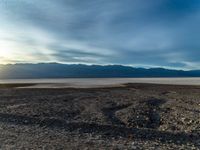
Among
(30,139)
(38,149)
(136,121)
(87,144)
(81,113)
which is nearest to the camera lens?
(38,149)

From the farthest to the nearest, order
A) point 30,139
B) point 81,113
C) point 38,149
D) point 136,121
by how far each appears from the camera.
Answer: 1. point 81,113
2. point 136,121
3. point 30,139
4. point 38,149

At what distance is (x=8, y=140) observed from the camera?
15.4m

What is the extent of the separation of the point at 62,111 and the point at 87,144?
44.4ft

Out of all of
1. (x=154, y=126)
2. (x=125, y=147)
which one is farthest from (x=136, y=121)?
(x=125, y=147)

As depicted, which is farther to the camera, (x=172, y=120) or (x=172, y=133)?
(x=172, y=120)

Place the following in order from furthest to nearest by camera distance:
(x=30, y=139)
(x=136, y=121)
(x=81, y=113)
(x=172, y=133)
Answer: (x=81, y=113), (x=136, y=121), (x=172, y=133), (x=30, y=139)

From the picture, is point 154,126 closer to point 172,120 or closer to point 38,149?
point 172,120

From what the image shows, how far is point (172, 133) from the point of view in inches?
Answer: 674

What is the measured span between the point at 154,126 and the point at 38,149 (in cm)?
912

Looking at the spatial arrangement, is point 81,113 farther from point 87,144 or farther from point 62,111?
point 87,144

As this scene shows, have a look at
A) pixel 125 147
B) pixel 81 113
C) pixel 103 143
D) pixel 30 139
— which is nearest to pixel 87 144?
pixel 103 143

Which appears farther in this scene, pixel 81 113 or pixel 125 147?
pixel 81 113

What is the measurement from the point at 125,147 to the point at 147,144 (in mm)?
1201

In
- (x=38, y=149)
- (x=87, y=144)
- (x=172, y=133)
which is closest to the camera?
(x=38, y=149)
